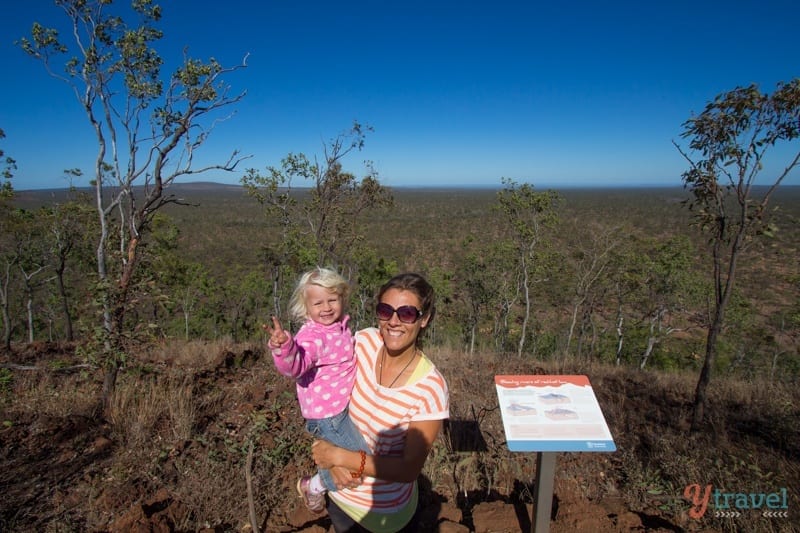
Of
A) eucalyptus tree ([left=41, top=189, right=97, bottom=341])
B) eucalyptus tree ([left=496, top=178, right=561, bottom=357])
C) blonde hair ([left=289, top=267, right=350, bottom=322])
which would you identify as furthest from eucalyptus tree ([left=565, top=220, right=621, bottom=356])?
eucalyptus tree ([left=41, top=189, right=97, bottom=341])

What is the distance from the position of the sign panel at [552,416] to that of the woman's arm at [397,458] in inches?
32.1

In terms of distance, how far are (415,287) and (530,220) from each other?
16552mm

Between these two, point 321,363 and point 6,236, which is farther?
point 6,236

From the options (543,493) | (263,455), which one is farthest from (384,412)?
(263,455)

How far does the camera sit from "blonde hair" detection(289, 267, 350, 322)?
2022 mm

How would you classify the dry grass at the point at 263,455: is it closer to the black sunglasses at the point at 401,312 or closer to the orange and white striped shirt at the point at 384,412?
the orange and white striped shirt at the point at 384,412

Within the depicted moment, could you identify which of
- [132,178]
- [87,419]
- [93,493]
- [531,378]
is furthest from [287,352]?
[87,419]

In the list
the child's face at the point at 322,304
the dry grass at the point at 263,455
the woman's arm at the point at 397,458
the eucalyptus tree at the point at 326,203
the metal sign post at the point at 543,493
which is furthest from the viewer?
the eucalyptus tree at the point at 326,203

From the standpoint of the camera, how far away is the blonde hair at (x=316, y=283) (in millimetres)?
2022

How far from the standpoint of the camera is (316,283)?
2.01 m

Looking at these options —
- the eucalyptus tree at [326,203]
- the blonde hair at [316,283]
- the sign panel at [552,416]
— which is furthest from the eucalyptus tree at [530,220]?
the blonde hair at [316,283]

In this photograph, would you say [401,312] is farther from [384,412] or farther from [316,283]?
[316,283]

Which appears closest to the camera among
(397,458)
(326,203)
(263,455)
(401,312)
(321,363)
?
(397,458)

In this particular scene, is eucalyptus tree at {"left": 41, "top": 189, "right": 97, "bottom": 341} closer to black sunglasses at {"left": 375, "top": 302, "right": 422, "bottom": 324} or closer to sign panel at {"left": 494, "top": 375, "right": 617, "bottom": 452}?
black sunglasses at {"left": 375, "top": 302, "right": 422, "bottom": 324}
